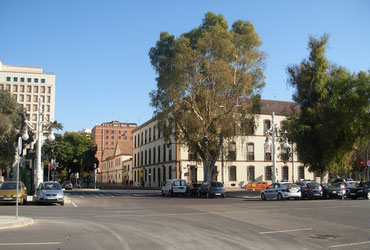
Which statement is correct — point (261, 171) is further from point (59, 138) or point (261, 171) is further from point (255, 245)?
point (255, 245)

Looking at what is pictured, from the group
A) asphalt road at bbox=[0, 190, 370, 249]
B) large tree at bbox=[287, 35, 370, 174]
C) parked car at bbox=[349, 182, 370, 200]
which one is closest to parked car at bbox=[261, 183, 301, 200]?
parked car at bbox=[349, 182, 370, 200]

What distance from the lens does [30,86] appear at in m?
118

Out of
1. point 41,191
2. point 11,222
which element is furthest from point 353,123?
point 11,222

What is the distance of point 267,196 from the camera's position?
98.5 feet

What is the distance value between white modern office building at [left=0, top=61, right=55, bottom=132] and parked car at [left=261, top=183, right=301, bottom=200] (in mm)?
97769

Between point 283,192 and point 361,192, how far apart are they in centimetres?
578

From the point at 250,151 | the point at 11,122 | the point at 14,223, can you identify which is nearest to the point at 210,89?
the point at 11,122

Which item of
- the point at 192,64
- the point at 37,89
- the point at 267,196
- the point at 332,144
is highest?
the point at 37,89

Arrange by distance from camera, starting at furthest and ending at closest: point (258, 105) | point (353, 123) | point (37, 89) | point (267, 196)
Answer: point (37, 89)
point (258, 105)
point (353, 123)
point (267, 196)

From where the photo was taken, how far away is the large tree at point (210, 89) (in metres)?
36.4

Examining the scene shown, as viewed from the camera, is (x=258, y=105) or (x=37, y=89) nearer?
(x=258, y=105)

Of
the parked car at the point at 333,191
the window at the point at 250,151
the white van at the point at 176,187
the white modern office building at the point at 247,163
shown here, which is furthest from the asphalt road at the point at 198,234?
the window at the point at 250,151

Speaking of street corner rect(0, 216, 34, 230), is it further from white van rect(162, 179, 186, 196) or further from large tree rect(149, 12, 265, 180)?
white van rect(162, 179, 186, 196)

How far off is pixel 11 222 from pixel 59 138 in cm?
6597
